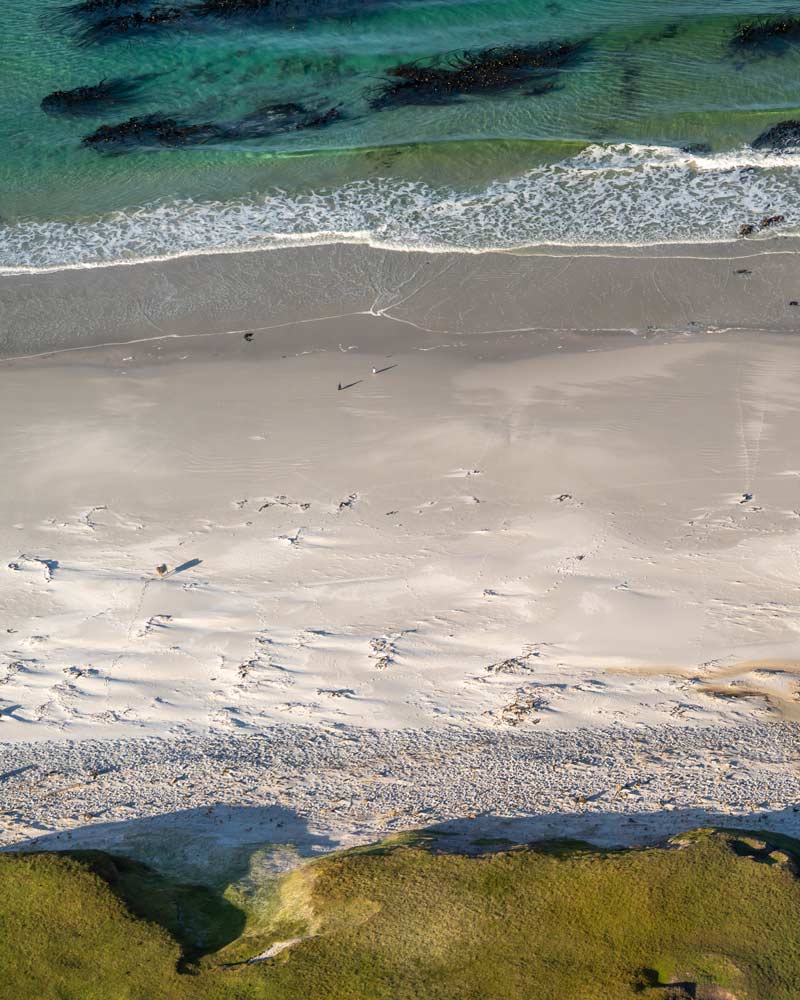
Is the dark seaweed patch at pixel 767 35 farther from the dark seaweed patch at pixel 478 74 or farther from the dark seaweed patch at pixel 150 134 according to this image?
the dark seaweed patch at pixel 150 134

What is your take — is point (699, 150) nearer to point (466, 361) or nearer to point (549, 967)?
point (466, 361)

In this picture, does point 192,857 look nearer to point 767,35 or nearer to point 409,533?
point 409,533

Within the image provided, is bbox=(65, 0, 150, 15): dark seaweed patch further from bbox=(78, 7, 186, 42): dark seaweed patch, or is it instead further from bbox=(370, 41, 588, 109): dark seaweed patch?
bbox=(370, 41, 588, 109): dark seaweed patch

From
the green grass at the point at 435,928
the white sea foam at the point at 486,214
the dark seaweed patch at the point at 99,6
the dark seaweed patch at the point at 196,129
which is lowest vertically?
the green grass at the point at 435,928

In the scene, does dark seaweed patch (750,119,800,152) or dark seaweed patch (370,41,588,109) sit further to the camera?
dark seaweed patch (370,41,588,109)

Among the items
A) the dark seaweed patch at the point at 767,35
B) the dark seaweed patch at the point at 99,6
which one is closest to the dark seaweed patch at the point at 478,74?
the dark seaweed patch at the point at 767,35

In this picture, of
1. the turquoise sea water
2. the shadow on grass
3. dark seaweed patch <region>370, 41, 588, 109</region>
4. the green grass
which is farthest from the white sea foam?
the green grass

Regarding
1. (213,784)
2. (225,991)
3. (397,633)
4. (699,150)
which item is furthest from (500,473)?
(699,150)
